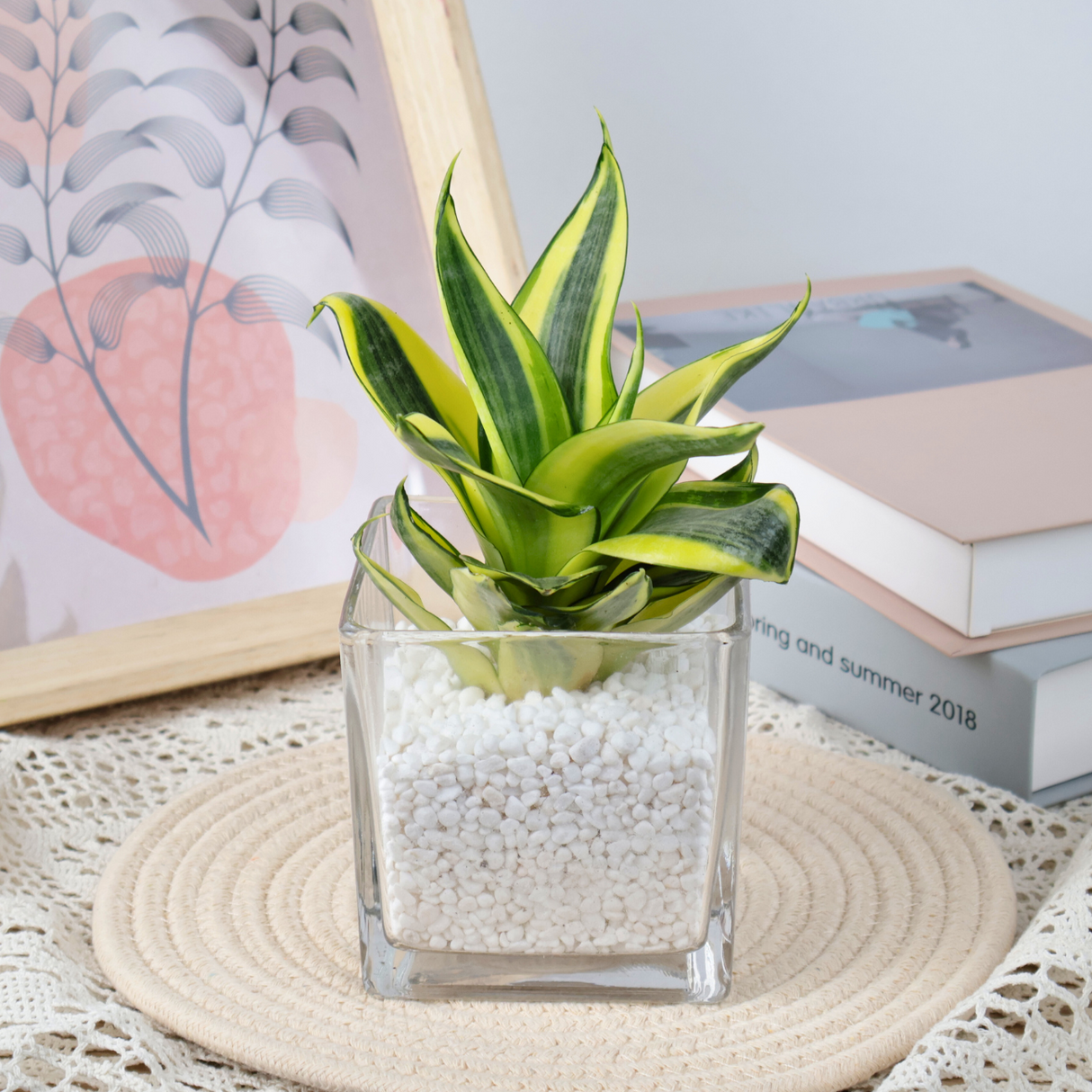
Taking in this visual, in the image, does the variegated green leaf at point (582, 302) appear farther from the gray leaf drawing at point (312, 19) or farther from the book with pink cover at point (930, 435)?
the gray leaf drawing at point (312, 19)

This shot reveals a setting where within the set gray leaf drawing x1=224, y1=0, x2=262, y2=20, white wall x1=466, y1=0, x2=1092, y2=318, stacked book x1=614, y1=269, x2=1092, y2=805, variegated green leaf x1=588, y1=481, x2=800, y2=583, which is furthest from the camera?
white wall x1=466, y1=0, x2=1092, y2=318

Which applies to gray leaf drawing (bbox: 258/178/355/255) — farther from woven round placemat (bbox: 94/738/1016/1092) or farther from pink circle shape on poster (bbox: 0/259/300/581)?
woven round placemat (bbox: 94/738/1016/1092)

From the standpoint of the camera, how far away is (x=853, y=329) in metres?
0.63

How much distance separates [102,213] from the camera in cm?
51

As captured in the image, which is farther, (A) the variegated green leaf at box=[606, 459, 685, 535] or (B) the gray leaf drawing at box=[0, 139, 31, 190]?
(B) the gray leaf drawing at box=[0, 139, 31, 190]

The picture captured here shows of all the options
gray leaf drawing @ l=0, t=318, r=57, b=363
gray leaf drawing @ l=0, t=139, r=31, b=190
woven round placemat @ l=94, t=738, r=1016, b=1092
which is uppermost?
gray leaf drawing @ l=0, t=139, r=31, b=190

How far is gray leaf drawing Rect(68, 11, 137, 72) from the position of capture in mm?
505

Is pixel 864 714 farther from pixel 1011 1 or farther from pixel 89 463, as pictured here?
pixel 1011 1

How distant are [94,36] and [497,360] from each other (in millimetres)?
324

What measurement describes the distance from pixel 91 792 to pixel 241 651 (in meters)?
0.09

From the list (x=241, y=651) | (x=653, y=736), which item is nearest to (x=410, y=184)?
(x=241, y=651)

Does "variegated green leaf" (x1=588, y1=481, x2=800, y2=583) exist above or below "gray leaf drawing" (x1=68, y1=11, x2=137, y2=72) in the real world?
below

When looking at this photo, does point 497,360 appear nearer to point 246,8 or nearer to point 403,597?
point 403,597

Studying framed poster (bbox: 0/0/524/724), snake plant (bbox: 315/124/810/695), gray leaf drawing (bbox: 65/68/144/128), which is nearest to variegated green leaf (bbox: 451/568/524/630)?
snake plant (bbox: 315/124/810/695)
